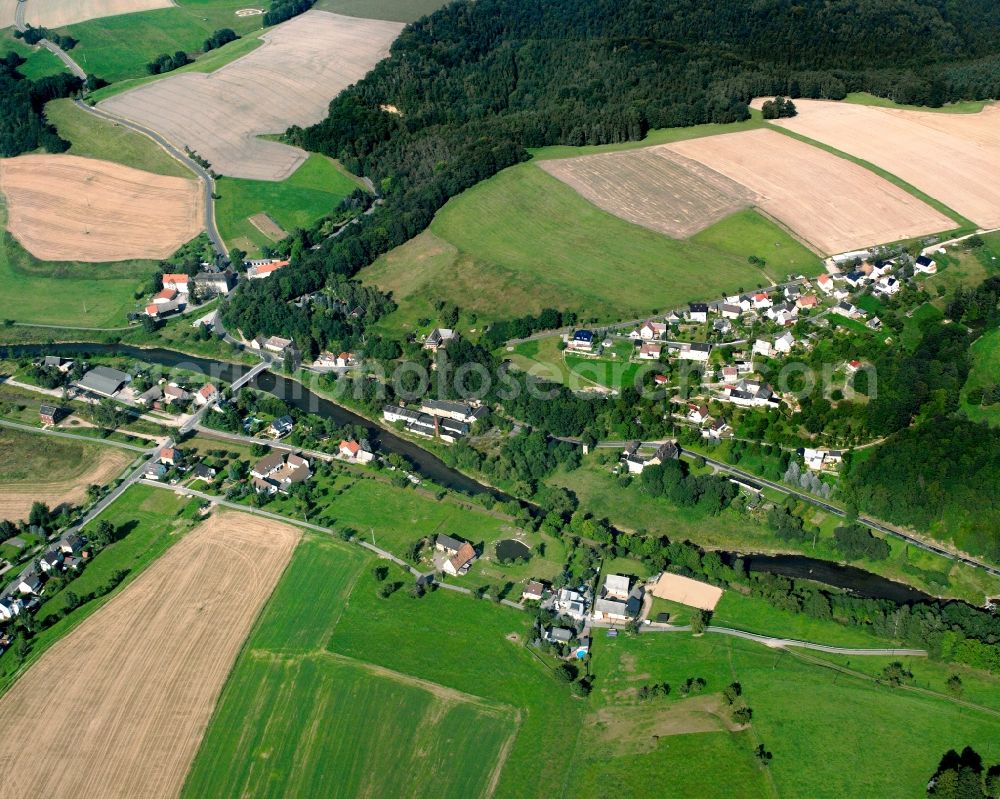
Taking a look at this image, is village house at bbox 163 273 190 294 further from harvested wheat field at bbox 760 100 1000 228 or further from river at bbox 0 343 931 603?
harvested wheat field at bbox 760 100 1000 228

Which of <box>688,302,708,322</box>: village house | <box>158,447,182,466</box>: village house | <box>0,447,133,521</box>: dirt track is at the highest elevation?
<box>688,302,708,322</box>: village house

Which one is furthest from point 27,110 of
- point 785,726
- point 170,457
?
point 785,726

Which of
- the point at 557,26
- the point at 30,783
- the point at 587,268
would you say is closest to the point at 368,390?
the point at 587,268

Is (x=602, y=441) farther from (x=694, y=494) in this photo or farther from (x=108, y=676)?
(x=108, y=676)

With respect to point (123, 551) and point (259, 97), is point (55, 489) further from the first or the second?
point (259, 97)

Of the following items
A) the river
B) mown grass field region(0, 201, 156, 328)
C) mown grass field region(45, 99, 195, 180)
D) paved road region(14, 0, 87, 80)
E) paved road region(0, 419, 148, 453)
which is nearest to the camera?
the river

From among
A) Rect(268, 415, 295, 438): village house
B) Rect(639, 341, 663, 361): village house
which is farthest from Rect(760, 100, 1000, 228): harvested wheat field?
Rect(268, 415, 295, 438): village house
